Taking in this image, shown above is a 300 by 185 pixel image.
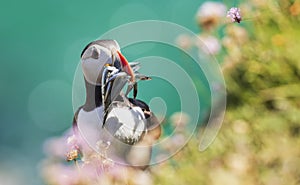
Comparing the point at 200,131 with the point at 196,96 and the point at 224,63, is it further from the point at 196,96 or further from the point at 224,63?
the point at 224,63

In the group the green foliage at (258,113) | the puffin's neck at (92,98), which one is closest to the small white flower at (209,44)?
the green foliage at (258,113)

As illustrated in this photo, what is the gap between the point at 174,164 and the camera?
1.40 meters

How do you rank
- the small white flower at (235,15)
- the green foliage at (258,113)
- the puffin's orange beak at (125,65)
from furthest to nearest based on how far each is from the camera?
the small white flower at (235,15) < the puffin's orange beak at (125,65) < the green foliage at (258,113)

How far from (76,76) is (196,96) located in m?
0.35

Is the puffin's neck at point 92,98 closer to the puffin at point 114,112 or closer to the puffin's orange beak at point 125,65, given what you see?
the puffin at point 114,112

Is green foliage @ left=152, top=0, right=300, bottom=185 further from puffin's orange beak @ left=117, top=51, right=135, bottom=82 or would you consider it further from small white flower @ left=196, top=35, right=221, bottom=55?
puffin's orange beak @ left=117, top=51, right=135, bottom=82

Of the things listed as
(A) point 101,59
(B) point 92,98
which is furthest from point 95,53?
(B) point 92,98

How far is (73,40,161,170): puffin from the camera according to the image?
4.40 ft

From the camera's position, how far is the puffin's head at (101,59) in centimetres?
133

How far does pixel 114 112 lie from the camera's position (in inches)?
53.4

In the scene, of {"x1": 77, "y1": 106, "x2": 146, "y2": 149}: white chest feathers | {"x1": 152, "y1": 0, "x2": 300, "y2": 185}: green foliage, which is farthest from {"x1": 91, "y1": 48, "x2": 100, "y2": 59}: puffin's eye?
{"x1": 152, "y1": 0, "x2": 300, "y2": 185}: green foliage

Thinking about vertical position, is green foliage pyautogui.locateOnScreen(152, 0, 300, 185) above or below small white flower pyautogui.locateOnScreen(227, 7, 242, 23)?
below

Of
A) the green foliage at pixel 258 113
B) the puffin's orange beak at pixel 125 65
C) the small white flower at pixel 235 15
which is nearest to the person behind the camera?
the green foliage at pixel 258 113

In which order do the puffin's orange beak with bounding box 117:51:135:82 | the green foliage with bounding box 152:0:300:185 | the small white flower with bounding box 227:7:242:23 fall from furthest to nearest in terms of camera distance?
the small white flower with bounding box 227:7:242:23 < the puffin's orange beak with bounding box 117:51:135:82 < the green foliage with bounding box 152:0:300:185
